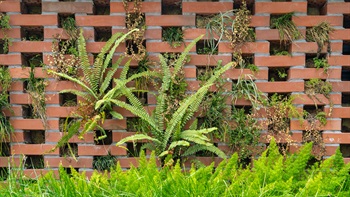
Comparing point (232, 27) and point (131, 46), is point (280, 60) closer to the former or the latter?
point (232, 27)

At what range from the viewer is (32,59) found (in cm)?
274

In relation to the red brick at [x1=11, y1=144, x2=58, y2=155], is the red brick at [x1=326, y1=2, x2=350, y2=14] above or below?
above

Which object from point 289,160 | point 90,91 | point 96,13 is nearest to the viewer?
point 289,160

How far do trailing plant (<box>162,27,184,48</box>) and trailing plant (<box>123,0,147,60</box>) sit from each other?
18 cm

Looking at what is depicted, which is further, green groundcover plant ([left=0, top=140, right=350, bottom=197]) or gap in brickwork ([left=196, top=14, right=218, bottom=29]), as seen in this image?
gap in brickwork ([left=196, top=14, right=218, bottom=29])

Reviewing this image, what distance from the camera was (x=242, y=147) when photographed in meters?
2.63

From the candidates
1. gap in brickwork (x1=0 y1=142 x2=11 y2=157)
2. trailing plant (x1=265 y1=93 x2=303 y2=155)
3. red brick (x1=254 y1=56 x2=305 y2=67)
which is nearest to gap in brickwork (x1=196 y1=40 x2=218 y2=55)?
red brick (x1=254 y1=56 x2=305 y2=67)

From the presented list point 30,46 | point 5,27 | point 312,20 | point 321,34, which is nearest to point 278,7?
point 312,20

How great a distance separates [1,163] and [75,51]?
3.41ft

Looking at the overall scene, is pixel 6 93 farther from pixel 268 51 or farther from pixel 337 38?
pixel 337 38

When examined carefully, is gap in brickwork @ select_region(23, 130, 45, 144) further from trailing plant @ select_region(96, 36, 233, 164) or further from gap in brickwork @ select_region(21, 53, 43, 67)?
trailing plant @ select_region(96, 36, 233, 164)

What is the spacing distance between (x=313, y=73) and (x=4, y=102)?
7.75 feet

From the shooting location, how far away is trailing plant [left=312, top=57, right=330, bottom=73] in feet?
8.79

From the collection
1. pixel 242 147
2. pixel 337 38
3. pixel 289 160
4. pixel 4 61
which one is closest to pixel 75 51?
pixel 4 61
